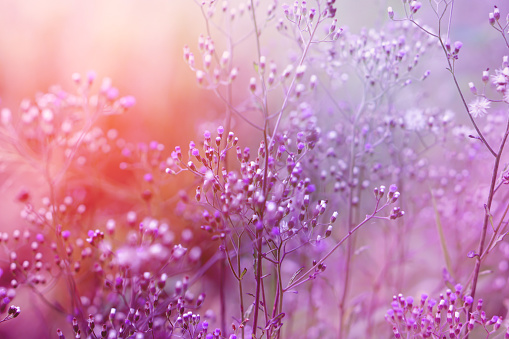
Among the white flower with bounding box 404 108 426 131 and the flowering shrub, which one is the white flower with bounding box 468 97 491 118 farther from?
the white flower with bounding box 404 108 426 131

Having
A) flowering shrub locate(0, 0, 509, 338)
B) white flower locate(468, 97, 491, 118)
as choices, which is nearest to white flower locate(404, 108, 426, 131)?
flowering shrub locate(0, 0, 509, 338)

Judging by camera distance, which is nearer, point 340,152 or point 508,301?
point 508,301

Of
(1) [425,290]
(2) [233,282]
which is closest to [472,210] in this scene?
(1) [425,290]

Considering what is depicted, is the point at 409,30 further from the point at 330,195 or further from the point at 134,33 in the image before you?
the point at 134,33

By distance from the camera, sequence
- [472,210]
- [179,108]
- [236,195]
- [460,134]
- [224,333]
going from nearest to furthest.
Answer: [236,195] < [224,333] < [460,134] < [472,210] < [179,108]

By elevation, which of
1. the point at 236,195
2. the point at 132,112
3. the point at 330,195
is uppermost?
the point at 132,112

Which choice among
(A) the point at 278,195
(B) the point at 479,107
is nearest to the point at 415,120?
(B) the point at 479,107

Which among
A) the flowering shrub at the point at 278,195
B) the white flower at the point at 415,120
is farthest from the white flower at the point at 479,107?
the white flower at the point at 415,120

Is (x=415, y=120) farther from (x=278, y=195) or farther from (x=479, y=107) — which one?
(x=278, y=195)

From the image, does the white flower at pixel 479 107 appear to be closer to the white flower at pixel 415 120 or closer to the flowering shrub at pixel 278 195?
the flowering shrub at pixel 278 195
